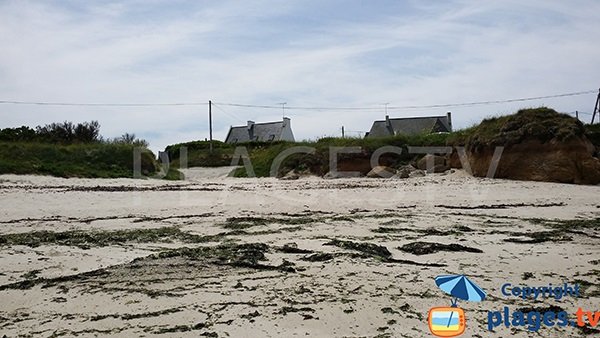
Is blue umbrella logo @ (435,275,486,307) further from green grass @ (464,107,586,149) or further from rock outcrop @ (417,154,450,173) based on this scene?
rock outcrop @ (417,154,450,173)

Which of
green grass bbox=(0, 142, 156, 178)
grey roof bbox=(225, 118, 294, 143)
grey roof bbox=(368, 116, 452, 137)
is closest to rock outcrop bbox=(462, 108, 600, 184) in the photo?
green grass bbox=(0, 142, 156, 178)

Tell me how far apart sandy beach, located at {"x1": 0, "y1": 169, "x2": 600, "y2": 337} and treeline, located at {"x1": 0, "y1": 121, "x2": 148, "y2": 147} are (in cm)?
1514

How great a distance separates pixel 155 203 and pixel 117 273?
5169 millimetres

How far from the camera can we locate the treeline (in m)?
20.9

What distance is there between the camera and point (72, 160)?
54.5 feet

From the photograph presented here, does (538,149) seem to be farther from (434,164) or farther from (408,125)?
(408,125)

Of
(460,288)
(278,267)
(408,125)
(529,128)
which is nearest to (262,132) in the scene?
(408,125)

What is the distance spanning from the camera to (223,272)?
330cm

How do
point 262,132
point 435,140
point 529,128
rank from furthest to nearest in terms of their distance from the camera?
point 262,132
point 435,140
point 529,128

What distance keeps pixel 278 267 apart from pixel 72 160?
1538 centimetres

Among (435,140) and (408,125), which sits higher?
(408,125)

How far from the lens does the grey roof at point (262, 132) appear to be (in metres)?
38.2

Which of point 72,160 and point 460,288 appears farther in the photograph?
point 72,160

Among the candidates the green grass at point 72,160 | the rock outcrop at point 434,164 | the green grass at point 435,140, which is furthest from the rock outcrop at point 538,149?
→ the green grass at point 72,160
